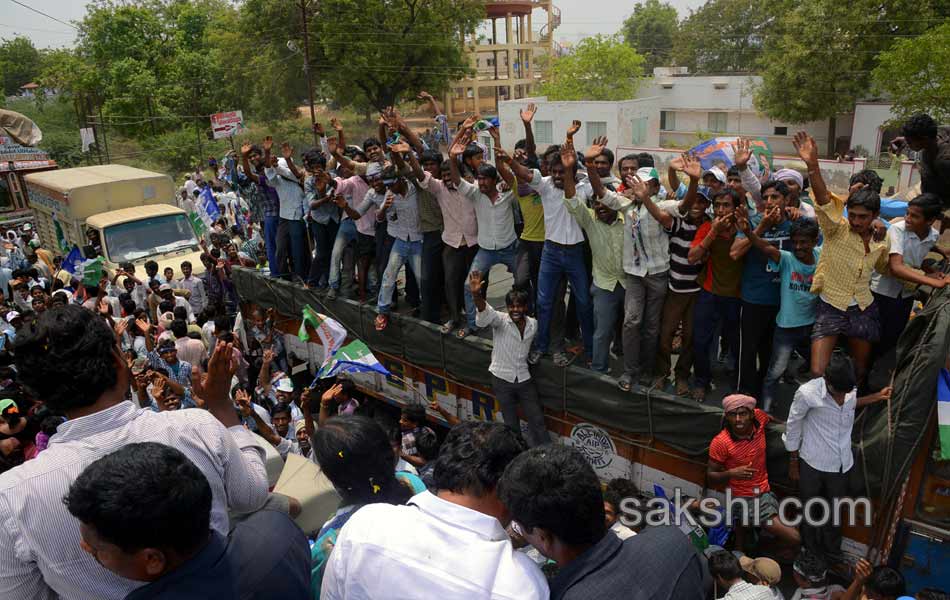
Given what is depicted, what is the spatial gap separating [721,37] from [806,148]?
6167 centimetres

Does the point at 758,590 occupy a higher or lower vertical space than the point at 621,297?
lower

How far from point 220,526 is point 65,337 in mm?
762

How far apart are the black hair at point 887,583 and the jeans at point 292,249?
6402 millimetres

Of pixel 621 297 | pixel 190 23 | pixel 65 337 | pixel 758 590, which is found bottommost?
pixel 758 590

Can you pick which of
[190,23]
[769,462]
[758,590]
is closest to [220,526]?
[758,590]

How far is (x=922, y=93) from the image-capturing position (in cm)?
2270

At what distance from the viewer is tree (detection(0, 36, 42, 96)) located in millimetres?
68688

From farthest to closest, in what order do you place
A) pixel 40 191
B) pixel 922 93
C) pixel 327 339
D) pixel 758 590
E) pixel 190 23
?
1. pixel 190 23
2. pixel 922 93
3. pixel 40 191
4. pixel 327 339
5. pixel 758 590

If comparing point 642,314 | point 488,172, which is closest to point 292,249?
point 488,172

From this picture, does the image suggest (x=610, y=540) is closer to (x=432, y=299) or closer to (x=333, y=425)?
(x=333, y=425)

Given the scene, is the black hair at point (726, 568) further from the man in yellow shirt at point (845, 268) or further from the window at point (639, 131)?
the window at point (639, 131)

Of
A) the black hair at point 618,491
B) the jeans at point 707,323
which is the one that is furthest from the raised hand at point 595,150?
the black hair at point 618,491

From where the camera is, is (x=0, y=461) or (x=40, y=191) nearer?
(x=0, y=461)

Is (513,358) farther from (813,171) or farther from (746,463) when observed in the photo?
(813,171)
